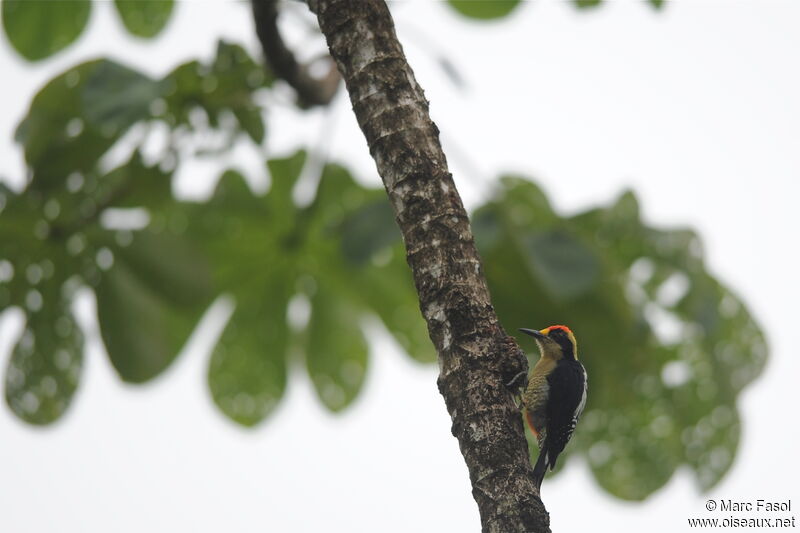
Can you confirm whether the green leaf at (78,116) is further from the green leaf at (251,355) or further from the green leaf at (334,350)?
the green leaf at (334,350)

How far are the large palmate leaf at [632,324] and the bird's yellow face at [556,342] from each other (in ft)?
Result: 1.10

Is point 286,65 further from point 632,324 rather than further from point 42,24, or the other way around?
point 632,324

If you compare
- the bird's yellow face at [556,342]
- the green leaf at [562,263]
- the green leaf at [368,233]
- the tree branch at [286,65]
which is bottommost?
the bird's yellow face at [556,342]

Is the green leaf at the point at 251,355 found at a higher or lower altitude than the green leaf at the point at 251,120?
lower

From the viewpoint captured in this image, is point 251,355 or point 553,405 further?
point 251,355

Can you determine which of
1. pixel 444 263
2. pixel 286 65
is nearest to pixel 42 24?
pixel 286 65

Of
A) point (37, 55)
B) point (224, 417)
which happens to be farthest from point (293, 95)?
point (224, 417)

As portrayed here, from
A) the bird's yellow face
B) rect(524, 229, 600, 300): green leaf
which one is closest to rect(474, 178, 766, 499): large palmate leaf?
rect(524, 229, 600, 300): green leaf

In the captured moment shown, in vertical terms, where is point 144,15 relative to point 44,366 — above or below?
above

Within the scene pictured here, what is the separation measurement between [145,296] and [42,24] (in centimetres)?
124

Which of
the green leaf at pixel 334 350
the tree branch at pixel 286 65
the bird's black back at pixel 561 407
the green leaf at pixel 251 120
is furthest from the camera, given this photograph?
the green leaf at pixel 334 350

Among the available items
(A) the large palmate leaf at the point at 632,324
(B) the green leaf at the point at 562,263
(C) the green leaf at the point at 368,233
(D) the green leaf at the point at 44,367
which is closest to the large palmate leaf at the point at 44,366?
(D) the green leaf at the point at 44,367

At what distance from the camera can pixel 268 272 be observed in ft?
15.6

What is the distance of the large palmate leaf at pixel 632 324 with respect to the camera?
3682 mm
